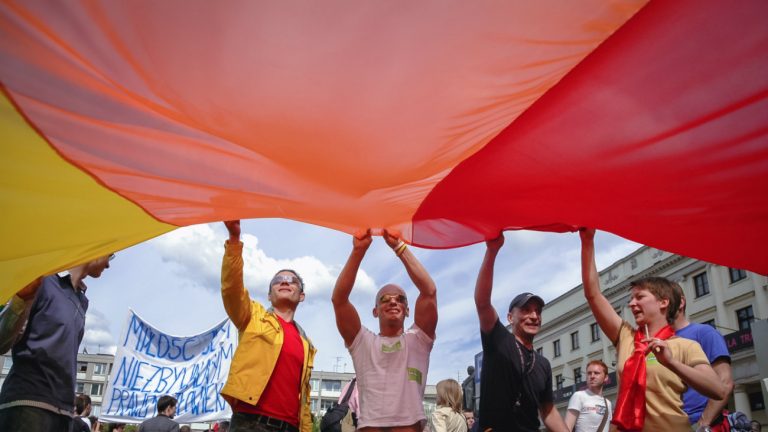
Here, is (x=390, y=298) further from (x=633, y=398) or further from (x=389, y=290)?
(x=633, y=398)

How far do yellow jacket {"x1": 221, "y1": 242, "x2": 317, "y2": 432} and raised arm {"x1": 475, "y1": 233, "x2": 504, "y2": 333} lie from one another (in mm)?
1283

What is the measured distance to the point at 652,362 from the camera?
10.9 feet

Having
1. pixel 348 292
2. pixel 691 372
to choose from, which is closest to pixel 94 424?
pixel 348 292

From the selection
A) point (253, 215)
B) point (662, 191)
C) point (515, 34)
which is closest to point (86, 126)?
point (253, 215)

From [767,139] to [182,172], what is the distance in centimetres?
285

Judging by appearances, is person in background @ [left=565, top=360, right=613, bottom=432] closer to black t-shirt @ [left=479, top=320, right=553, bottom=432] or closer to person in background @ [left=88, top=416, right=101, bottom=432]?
black t-shirt @ [left=479, top=320, right=553, bottom=432]

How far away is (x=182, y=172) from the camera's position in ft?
9.82

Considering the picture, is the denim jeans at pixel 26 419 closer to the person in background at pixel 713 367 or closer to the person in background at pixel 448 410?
the person in background at pixel 713 367

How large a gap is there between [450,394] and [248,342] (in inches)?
151

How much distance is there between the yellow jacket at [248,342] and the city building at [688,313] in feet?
65.9

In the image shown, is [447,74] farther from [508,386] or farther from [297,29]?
[508,386]

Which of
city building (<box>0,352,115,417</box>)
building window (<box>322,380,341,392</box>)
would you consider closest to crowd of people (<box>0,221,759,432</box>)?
city building (<box>0,352,115,417</box>)

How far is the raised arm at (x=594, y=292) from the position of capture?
351 centimetres

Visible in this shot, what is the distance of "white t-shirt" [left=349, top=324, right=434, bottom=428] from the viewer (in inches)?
131
